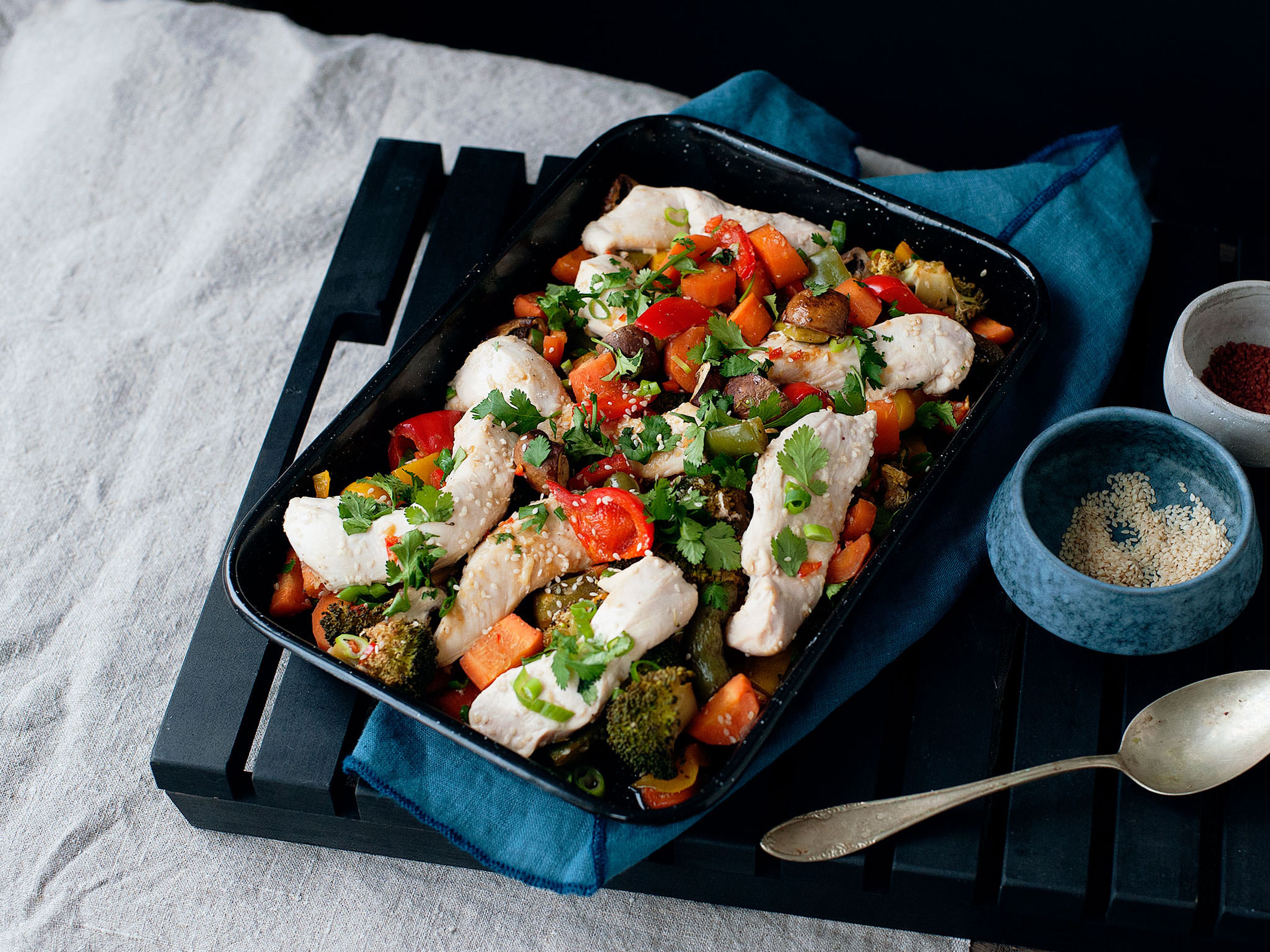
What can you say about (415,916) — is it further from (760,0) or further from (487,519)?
(760,0)

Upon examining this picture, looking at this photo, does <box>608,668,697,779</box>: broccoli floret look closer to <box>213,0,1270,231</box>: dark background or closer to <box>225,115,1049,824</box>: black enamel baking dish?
<box>225,115,1049,824</box>: black enamel baking dish

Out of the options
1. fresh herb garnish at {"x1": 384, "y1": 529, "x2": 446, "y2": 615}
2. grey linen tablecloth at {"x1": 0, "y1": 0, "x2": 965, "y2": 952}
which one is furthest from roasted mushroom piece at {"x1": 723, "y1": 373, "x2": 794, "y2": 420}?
grey linen tablecloth at {"x1": 0, "y1": 0, "x2": 965, "y2": 952}

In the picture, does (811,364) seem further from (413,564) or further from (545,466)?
(413,564)

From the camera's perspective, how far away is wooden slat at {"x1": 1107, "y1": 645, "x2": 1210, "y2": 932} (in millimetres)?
2449

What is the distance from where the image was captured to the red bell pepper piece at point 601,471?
2.70m

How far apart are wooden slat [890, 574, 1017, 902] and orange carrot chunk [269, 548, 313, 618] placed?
138 cm

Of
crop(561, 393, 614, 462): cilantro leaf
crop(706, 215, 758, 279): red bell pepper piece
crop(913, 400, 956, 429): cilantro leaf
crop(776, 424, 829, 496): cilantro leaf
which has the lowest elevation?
crop(913, 400, 956, 429): cilantro leaf

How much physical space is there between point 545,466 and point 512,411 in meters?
0.17

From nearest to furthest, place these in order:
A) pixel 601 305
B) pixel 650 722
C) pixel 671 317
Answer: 1. pixel 650 722
2. pixel 671 317
3. pixel 601 305

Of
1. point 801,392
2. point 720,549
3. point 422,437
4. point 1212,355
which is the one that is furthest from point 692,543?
point 1212,355

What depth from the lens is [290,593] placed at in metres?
2.61

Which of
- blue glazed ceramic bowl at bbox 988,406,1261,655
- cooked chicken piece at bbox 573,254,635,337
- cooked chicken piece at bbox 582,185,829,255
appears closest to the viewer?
blue glazed ceramic bowl at bbox 988,406,1261,655

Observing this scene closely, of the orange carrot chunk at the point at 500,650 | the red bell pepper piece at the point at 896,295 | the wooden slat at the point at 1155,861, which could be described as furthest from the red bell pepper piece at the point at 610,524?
the wooden slat at the point at 1155,861

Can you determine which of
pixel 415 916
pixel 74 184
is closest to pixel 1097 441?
pixel 415 916
